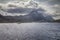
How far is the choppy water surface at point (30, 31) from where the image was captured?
13.2ft

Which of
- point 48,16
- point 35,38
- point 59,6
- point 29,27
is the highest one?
point 59,6

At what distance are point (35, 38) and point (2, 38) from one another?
0.95 meters

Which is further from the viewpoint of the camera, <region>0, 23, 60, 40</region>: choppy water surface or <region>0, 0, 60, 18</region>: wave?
<region>0, 0, 60, 18</region>: wave

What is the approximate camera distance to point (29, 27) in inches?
165

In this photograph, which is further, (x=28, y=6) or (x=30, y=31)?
(x=28, y=6)

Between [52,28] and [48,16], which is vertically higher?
[48,16]

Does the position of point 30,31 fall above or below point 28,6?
below

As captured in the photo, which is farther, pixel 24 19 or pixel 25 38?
pixel 24 19

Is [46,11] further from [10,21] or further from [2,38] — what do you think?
[2,38]

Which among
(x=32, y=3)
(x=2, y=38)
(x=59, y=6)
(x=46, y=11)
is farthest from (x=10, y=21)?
(x=59, y=6)

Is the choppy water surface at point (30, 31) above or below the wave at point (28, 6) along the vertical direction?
below

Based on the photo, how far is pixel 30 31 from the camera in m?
4.15

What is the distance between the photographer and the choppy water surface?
159 inches

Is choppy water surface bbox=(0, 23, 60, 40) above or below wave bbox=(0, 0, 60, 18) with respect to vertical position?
below
